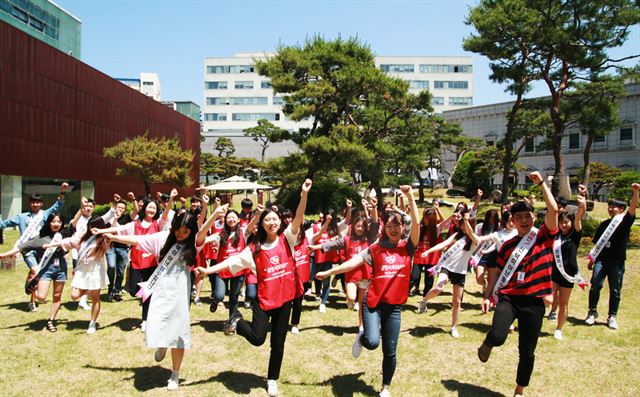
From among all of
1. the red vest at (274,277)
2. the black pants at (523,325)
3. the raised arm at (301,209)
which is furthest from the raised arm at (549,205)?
the red vest at (274,277)

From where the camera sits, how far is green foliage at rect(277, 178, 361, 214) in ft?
92.3

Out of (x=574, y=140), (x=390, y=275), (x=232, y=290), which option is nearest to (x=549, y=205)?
(x=390, y=275)

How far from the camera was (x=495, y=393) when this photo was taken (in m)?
5.41

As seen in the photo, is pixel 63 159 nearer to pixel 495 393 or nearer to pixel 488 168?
pixel 495 393

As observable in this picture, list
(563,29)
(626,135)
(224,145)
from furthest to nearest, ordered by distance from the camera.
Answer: (224,145) < (626,135) < (563,29)

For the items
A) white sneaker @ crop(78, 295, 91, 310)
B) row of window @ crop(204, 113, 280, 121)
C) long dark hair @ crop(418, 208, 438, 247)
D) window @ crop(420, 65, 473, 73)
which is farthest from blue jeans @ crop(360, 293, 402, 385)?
window @ crop(420, 65, 473, 73)

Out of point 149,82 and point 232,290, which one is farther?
point 149,82

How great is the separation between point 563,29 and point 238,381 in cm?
1972

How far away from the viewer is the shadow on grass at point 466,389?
538cm

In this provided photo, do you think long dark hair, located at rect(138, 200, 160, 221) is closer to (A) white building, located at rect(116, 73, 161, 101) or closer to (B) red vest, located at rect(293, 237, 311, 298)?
(B) red vest, located at rect(293, 237, 311, 298)

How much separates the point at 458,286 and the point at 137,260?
211 inches

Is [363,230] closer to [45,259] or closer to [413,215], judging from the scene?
[413,215]

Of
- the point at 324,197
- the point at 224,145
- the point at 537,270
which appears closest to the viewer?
the point at 537,270

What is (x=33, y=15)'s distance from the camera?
4938cm
